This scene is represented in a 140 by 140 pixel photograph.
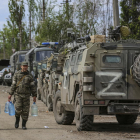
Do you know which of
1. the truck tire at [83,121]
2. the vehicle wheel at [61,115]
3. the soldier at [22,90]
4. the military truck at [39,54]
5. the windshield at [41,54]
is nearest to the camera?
the truck tire at [83,121]

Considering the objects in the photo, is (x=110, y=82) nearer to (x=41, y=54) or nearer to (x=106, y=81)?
(x=106, y=81)

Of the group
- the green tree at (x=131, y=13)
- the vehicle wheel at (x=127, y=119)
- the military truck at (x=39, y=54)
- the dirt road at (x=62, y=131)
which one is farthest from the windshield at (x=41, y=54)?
the vehicle wheel at (x=127, y=119)

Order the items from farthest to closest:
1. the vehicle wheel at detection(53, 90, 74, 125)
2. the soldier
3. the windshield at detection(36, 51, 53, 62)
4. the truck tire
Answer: the windshield at detection(36, 51, 53, 62)
the vehicle wheel at detection(53, 90, 74, 125)
the soldier
the truck tire

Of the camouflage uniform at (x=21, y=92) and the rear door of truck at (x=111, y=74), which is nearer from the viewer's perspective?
the rear door of truck at (x=111, y=74)

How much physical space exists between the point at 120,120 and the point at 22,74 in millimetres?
3397

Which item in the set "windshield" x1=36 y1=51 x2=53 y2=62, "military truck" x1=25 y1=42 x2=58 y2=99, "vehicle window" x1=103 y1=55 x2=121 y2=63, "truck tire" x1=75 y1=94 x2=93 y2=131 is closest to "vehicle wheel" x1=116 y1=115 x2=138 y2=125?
"truck tire" x1=75 y1=94 x2=93 y2=131

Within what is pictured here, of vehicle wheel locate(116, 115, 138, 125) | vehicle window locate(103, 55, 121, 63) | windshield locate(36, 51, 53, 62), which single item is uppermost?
vehicle window locate(103, 55, 121, 63)

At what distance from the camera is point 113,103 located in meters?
11.2

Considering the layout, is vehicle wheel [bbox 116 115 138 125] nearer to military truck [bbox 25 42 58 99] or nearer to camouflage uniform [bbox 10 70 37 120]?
camouflage uniform [bbox 10 70 37 120]

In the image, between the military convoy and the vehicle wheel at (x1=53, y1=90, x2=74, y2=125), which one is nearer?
the military convoy

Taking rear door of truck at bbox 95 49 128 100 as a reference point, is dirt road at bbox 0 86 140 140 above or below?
below

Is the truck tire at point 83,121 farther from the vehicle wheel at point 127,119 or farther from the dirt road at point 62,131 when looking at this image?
the vehicle wheel at point 127,119

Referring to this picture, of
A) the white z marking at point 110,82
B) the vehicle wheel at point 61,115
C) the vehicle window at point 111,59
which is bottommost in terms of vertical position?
the vehicle wheel at point 61,115

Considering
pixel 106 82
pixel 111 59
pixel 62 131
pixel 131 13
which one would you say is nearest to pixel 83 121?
pixel 62 131
